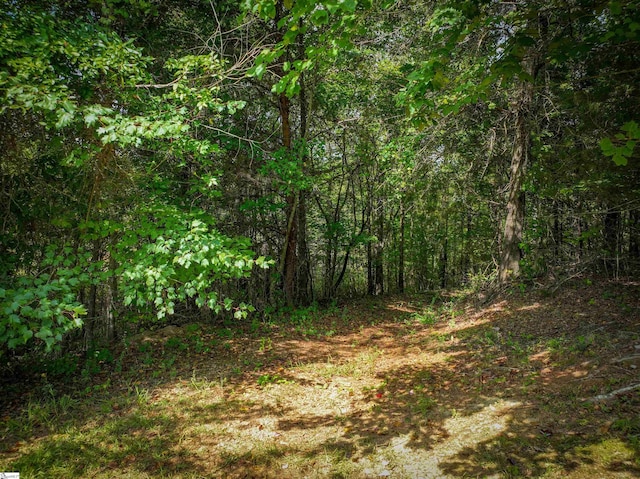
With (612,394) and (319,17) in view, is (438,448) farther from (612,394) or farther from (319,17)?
(319,17)

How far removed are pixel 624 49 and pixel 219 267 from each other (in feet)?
17.5

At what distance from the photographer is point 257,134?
920 cm

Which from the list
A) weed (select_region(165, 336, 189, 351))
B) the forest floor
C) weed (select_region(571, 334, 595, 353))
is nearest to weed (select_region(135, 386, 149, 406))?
the forest floor

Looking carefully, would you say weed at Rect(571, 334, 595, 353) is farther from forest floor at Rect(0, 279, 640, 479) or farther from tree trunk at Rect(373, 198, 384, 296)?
tree trunk at Rect(373, 198, 384, 296)

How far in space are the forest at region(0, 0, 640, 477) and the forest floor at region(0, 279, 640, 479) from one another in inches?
19.7

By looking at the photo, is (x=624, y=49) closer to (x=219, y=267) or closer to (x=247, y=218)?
(x=219, y=267)

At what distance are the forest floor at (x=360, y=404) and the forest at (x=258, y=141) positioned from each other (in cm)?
50

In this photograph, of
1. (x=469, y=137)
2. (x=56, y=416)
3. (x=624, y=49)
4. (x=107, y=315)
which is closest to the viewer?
(x=624, y=49)

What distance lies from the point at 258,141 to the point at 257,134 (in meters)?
1.90

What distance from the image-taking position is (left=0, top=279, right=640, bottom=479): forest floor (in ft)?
10.2

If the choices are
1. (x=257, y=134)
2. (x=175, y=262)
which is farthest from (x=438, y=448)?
(x=257, y=134)

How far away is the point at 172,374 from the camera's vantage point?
552 centimetres

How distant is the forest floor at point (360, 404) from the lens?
123 inches

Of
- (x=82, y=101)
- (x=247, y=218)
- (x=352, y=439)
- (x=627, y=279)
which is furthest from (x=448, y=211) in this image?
(x=82, y=101)
